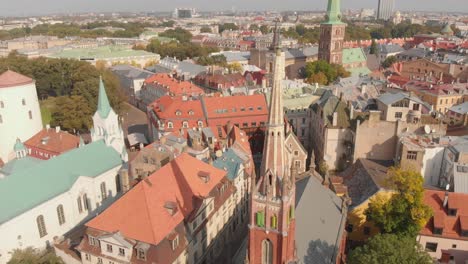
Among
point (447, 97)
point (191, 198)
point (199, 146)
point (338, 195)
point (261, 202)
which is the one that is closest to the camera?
point (261, 202)

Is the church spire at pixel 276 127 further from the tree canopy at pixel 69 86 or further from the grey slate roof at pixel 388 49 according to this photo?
the grey slate roof at pixel 388 49

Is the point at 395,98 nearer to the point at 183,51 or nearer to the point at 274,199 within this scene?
the point at 274,199

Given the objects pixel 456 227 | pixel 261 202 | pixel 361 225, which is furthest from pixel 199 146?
pixel 456 227

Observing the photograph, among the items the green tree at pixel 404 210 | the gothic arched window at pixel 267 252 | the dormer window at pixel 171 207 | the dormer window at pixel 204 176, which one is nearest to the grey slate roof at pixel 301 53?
the dormer window at pixel 204 176

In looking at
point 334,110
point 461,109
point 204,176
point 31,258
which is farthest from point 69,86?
point 461,109

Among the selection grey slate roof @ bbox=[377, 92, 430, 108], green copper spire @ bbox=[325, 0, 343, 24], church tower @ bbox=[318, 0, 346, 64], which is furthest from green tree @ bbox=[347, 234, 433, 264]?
church tower @ bbox=[318, 0, 346, 64]

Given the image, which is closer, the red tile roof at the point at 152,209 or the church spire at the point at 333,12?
the red tile roof at the point at 152,209

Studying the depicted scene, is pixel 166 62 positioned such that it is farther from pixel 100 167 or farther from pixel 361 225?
pixel 361 225
